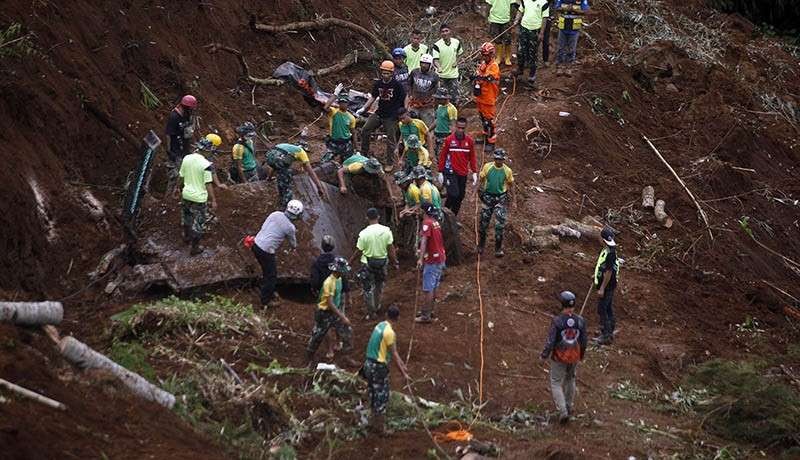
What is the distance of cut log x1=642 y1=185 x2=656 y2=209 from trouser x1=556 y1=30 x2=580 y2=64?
436 cm

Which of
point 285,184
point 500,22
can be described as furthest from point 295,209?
point 500,22

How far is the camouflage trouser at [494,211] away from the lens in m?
16.3

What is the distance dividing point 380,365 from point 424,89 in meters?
8.19

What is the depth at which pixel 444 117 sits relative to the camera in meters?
18.2

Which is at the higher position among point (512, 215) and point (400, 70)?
point (400, 70)

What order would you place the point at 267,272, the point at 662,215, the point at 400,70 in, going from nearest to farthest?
the point at 267,272
the point at 400,70
the point at 662,215

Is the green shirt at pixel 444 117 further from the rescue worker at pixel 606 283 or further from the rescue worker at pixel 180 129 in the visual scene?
the rescue worker at pixel 606 283

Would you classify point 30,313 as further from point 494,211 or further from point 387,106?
point 387,106

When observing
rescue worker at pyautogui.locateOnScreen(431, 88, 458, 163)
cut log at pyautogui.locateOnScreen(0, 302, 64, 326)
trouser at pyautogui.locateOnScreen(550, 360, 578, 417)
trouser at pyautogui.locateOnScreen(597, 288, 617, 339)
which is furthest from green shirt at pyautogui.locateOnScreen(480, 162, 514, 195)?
cut log at pyautogui.locateOnScreen(0, 302, 64, 326)

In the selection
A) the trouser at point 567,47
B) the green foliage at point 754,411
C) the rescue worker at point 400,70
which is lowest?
the green foliage at point 754,411

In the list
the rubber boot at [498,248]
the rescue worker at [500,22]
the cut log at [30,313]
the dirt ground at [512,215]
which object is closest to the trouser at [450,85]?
the dirt ground at [512,215]

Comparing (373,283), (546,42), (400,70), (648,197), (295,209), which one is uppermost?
(400,70)

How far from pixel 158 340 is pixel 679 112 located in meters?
15.5

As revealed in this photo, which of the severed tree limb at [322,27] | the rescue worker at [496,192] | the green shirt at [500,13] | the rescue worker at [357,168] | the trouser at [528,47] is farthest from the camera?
the green shirt at [500,13]
